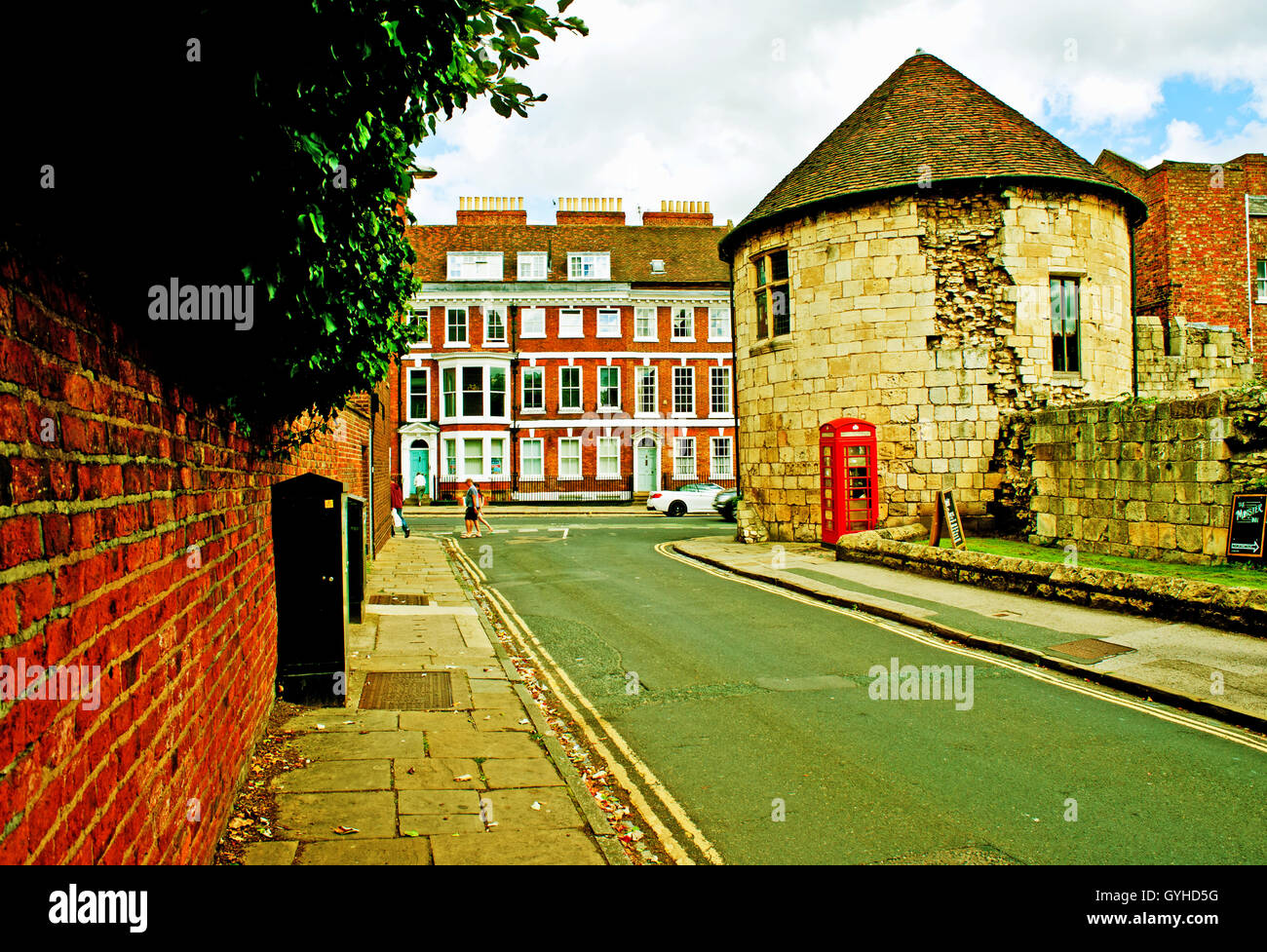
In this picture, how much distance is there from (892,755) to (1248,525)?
8058mm

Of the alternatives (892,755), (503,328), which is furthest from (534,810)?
(503,328)

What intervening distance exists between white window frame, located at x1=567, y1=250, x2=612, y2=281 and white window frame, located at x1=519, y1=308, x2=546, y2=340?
2.76 meters

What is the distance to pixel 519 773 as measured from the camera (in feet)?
17.8

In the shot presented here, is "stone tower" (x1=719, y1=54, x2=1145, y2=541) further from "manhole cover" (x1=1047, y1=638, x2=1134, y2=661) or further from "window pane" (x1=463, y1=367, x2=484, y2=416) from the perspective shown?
"window pane" (x1=463, y1=367, x2=484, y2=416)

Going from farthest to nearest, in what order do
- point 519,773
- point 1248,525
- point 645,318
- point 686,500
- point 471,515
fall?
1. point 645,318
2. point 686,500
3. point 471,515
4. point 1248,525
5. point 519,773

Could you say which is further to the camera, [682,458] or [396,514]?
[682,458]

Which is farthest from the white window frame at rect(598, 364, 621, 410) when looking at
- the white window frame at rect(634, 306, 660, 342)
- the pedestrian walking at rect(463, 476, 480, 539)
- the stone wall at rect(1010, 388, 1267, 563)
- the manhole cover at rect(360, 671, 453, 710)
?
the manhole cover at rect(360, 671, 453, 710)

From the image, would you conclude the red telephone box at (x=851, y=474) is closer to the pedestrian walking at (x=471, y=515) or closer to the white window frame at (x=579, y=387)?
the pedestrian walking at (x=471, y=515)

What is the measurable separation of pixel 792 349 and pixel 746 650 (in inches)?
493

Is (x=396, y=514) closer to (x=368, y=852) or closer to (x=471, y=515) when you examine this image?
(x=471, y=515)

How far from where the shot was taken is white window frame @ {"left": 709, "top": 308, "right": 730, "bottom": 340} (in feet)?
144

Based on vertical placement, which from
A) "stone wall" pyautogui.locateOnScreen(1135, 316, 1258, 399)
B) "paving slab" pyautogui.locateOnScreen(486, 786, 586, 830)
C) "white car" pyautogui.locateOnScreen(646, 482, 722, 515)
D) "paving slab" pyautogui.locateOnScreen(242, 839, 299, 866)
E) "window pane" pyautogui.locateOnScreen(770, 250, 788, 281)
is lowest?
"paving slab" pyautogui.locateOnScreen(486, 786, 586, 830)

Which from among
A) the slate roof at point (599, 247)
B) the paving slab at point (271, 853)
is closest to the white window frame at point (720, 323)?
the slate roof at point (599, 247)

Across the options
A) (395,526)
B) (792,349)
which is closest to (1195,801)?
(792,349)
